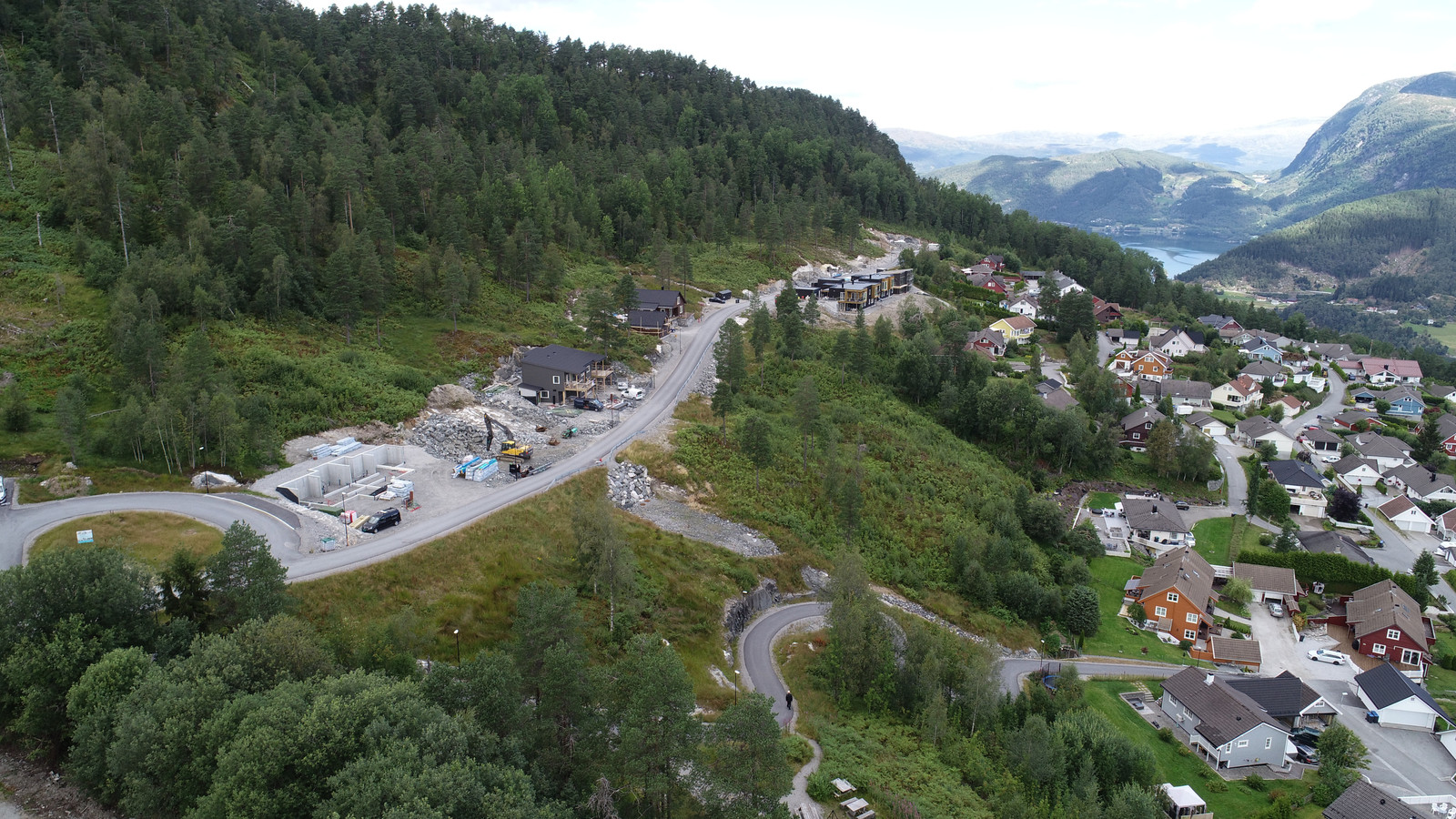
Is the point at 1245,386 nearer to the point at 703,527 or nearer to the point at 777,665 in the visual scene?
the point at 703,527

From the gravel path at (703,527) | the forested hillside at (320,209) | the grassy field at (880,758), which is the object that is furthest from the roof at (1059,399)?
the grassy field at (880,758)

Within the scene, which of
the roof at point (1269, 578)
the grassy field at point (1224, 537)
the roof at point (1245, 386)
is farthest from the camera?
the roof at point (1245, 386)

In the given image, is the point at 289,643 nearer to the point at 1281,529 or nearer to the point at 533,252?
the point at 533,252

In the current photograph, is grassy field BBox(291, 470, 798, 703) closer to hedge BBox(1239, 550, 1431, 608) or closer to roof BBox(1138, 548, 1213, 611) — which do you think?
roof BBox(1138, 548, 1213, 611)

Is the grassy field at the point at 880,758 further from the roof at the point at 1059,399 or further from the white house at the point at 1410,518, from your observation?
the white house at the point at 1410,518

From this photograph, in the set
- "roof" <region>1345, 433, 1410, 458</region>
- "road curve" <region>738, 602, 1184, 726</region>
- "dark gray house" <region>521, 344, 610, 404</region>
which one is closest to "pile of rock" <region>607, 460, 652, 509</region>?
"road curve" <region>738, 602, 1184, 726</region>

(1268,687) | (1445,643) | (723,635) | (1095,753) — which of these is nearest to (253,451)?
(723,635)
